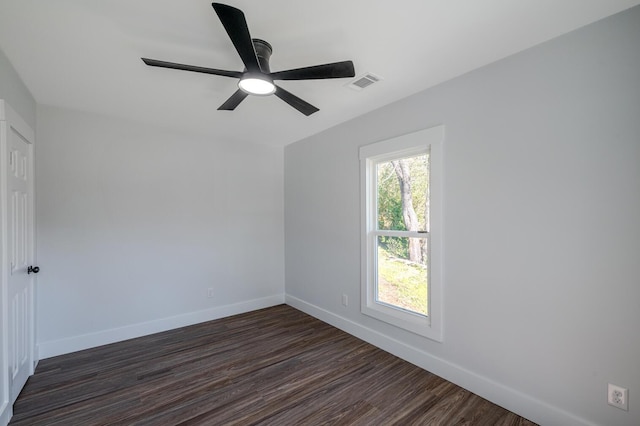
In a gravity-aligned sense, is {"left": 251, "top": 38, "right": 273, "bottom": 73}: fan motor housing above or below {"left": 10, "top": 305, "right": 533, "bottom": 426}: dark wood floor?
above

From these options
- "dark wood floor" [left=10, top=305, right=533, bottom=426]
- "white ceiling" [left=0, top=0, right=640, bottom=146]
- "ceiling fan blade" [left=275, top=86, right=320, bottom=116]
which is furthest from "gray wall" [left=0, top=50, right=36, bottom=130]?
"dark wood floor" [left=10, top=305, right=533, bottom=426]

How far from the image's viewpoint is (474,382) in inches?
87.3

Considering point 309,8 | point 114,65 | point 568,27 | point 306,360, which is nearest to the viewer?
point 309,8

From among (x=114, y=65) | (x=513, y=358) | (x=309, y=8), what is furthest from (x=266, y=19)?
(x=513, y=358)

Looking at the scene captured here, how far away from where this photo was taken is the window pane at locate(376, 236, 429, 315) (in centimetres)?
266

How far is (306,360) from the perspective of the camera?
2760 millimetres

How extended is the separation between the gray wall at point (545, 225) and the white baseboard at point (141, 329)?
7.54 feet

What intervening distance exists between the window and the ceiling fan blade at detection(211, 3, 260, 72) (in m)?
1.62

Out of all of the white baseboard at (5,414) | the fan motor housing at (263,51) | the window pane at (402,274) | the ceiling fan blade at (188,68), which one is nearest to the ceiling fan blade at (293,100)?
the fan motor housing at (263,51)

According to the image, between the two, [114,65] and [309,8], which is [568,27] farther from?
[114,65]

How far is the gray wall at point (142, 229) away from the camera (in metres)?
2.89

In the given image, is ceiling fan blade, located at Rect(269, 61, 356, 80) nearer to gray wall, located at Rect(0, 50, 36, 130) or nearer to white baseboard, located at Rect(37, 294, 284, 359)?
gray wall, located at Rect(0, 50, 36, 130)

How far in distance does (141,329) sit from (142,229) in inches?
45.1

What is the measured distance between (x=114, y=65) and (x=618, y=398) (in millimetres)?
3859
